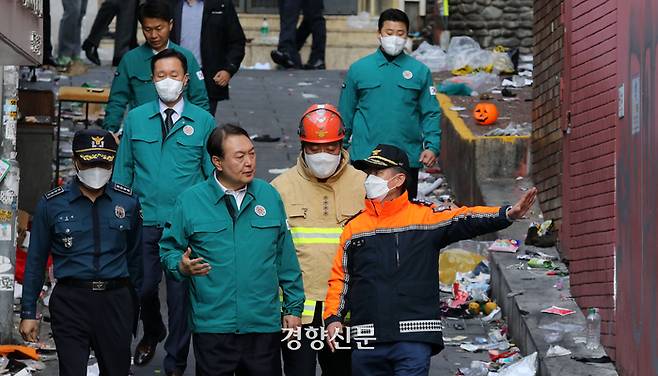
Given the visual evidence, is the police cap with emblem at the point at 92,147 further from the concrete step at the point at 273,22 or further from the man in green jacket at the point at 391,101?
the concrete step at the point at 273,22

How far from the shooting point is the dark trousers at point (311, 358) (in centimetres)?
821

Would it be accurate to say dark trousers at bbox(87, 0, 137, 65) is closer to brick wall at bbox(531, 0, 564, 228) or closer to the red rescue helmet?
brick wall at bbox(531, 0, 564, 228)

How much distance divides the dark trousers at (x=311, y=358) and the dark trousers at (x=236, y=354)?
0.69ft

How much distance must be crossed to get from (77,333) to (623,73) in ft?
11.4

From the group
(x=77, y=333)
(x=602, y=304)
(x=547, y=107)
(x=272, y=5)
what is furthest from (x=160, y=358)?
(x=272, y=5)

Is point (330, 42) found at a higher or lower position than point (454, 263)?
higher

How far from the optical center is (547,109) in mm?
13508

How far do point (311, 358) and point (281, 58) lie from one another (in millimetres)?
14551

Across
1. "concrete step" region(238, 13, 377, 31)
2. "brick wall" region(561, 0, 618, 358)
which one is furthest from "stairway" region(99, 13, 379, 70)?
"brick wall" region(561, 0, 618, 358)

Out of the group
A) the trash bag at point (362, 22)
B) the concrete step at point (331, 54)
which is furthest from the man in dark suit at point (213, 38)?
the trash bag at point (362, 22)

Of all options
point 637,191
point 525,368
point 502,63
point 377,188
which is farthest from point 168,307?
point 502,63

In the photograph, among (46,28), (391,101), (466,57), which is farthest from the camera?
(466,57)

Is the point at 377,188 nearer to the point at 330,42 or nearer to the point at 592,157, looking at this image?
the point at 592,157

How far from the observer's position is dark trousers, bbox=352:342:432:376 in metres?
7.88
